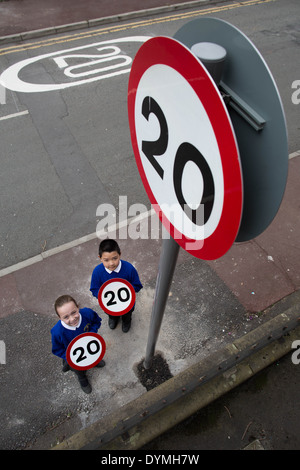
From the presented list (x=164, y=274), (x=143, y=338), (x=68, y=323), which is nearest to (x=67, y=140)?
(x=143, y=338)

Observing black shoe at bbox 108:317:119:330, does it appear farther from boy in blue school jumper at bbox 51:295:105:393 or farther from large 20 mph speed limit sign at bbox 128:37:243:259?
large 20 mph speed limit sign at bbox 128:37:243:259

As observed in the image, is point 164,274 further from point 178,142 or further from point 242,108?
point 242,108

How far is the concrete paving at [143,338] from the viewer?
10.2 feet

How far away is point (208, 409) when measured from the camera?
3.12 meters

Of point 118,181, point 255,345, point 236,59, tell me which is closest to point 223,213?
point 236,59

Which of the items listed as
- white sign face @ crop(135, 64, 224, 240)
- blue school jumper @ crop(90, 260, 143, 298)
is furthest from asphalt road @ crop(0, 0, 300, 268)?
white sign face @ crop(135, 64, 224, 240)

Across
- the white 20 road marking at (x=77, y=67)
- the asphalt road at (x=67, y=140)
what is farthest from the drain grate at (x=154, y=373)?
the white 20 road marking at (x=77, y=67)

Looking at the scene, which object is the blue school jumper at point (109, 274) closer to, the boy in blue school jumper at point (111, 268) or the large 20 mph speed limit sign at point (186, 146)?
the boy in blue school jumper at point (111, 268)

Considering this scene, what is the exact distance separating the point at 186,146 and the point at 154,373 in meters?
3.31

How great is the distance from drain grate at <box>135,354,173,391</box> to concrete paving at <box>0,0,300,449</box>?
0.05 meters

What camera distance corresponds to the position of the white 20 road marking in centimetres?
861

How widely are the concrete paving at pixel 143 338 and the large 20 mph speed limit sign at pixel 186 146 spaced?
1968mm

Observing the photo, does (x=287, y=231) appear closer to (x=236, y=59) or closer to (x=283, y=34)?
(x=236, y=59)

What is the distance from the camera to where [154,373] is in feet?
13.4
